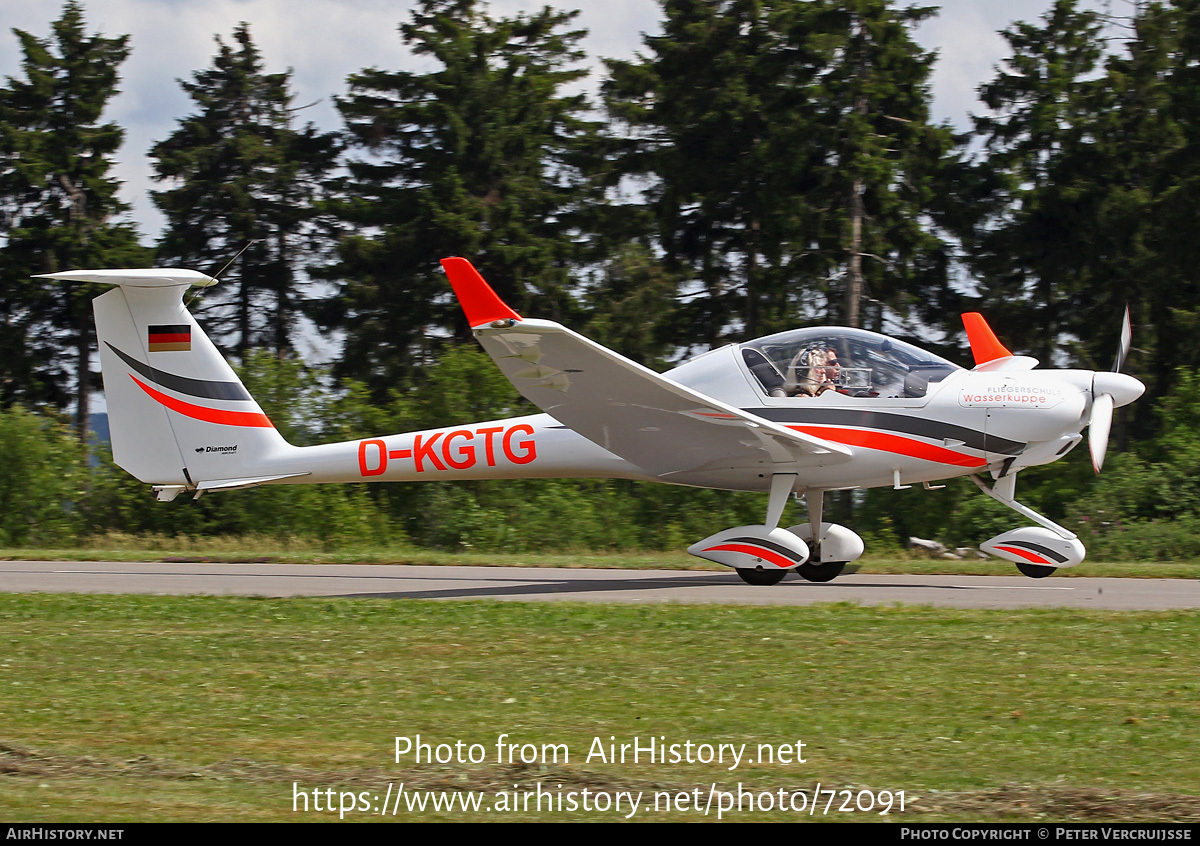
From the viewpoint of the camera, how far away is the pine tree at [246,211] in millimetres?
35656

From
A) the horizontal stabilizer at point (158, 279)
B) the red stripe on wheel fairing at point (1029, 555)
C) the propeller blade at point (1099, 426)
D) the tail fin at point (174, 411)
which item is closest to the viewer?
the propeller blade at point (1099, 426)

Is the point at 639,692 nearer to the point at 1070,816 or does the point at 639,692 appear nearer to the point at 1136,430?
the point at 1070,816

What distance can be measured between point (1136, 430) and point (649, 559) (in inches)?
658

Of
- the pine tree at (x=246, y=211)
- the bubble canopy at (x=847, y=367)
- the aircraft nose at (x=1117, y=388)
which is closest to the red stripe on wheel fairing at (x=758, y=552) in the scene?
the bubble canopy at (x=847, y=367)

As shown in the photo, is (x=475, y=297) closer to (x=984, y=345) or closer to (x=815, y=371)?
(x=815, y=371)

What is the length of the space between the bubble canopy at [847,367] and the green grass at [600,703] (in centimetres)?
286

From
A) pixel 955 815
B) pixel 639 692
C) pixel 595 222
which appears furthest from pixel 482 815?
pixel 595 222

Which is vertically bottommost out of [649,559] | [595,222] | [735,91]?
[649,559]

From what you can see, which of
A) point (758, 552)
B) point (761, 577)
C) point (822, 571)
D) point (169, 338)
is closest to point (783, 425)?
point (758, 552)

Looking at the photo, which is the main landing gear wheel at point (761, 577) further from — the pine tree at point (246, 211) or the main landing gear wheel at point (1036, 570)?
the pine tree at point (246, 211)

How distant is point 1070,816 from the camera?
4.70 metres

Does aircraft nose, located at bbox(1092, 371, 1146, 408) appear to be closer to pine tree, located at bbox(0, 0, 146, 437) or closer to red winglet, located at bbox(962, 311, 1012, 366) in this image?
red winglet, located at bbox(962, 311, 1012, 366)

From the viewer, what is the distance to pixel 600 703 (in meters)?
6.77

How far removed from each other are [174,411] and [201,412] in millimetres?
300
